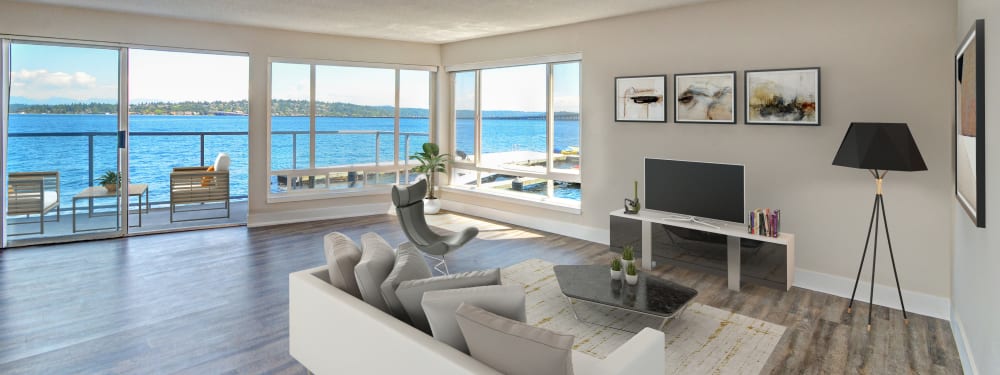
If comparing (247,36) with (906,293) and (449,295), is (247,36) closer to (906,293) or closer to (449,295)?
(449,295)

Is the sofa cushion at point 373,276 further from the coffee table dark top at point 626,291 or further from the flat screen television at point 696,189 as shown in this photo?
the flat screen television at point 696,189

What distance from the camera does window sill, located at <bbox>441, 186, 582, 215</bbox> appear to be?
6.45 metres

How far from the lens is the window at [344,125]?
7.11 metres

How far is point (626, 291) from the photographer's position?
3.53 meters

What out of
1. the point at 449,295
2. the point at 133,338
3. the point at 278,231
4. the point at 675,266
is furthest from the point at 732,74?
the point at 278,231

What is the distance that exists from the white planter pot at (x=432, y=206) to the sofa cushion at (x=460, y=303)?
5975 millimetres

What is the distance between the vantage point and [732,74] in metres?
4.75

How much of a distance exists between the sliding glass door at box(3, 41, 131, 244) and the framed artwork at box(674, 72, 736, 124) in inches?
247

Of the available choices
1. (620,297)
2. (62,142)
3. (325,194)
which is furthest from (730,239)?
(62,142)

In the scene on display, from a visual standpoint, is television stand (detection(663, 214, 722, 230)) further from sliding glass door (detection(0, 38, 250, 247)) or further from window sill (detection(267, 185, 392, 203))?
sliding glass door (detection(0, 38, 250, 247))

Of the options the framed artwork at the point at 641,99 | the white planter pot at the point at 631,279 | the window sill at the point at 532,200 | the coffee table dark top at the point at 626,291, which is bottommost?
the coffee table dark top at the point at 626,291

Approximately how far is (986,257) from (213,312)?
4507 mm

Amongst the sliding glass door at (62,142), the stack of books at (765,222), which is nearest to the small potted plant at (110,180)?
the sliding glass door at (62,142)

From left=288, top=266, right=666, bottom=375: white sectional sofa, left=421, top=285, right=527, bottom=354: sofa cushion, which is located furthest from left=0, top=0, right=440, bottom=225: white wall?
left=421, top=285, right=527, bottom=354: sofa cushion
